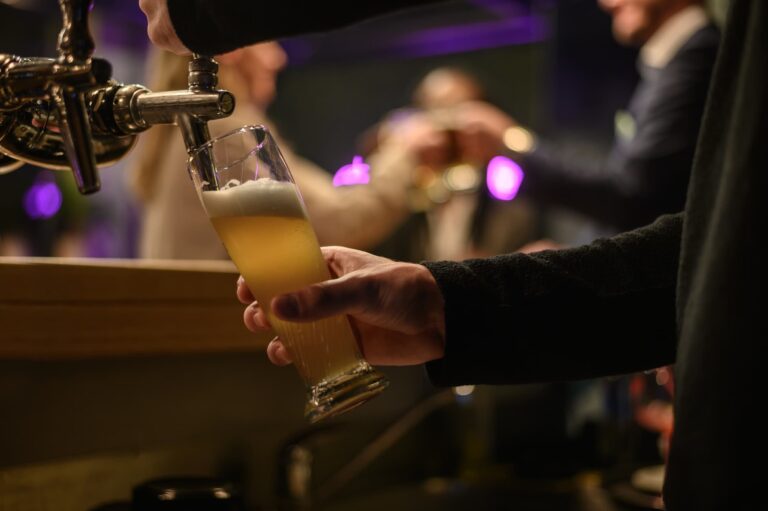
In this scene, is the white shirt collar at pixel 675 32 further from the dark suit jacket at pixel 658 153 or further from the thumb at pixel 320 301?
the thumb at pixel 320 301

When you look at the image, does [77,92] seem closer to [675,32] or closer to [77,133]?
[77,133]

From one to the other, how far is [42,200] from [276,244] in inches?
192

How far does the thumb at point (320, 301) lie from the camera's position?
0.69 meters

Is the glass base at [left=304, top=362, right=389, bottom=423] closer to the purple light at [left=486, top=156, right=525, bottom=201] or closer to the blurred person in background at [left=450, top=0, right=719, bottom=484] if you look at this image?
the blurred person in background at [left=450, top=0, right=719, bottom=484]

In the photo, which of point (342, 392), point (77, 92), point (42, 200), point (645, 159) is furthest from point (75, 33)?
point (42, 200)

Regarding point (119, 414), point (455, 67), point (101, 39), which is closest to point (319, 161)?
point (455, 67)

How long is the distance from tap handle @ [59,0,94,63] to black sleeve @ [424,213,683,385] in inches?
14.3

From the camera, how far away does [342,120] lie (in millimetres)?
6188

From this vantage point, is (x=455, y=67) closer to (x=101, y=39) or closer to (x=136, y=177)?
(x=101, y=39)

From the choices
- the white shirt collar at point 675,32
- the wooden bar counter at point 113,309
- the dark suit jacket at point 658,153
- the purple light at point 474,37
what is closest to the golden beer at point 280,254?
the wooden bar counter at point 113,309

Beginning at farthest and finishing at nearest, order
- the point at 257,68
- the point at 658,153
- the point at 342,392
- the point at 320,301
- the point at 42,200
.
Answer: the point at 42,200
the point at 257,68
the point at 658,153
the point at 342,392
the point at 320,301

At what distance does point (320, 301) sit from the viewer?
0.70 meters

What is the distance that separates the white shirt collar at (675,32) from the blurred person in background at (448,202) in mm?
545

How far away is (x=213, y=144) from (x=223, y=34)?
3.8 inches
